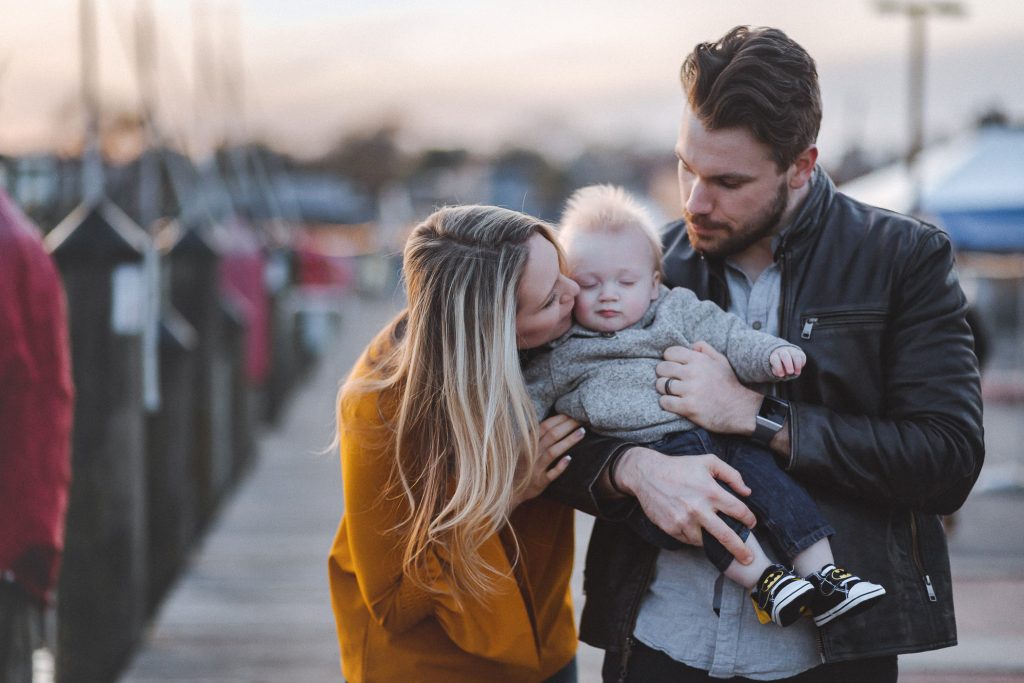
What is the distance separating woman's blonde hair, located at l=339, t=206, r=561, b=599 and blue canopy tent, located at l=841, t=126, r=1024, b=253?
6.41m

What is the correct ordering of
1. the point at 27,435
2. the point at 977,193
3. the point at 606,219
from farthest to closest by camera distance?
the point at 977,193 < the point at 27,435 < the point at 606,219

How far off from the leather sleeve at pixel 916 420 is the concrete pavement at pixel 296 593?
4.47ft

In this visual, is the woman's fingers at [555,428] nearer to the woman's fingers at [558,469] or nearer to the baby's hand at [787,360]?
the woman's fingers at [558,469]

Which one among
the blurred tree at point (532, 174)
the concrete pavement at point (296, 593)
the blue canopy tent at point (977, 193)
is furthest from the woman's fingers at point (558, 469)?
the blurred tree at point (532, 174)

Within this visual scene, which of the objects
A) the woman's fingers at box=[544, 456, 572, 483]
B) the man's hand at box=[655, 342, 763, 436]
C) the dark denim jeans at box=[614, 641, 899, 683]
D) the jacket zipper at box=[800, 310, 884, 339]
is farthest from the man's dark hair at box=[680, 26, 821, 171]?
the dark denim jeans at box=[614, 641, 899, 683]

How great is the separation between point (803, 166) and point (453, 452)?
32.6 inches

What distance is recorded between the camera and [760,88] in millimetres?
2006

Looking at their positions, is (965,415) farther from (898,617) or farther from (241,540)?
(241,540)

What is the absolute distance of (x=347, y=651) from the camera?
2.23m

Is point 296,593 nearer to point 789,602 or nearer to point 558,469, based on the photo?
point 558,469

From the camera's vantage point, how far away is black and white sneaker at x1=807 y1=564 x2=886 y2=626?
6.37 ft

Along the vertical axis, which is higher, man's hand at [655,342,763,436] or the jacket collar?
the jacket collar

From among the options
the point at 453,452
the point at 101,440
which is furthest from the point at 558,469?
the point at 101,440

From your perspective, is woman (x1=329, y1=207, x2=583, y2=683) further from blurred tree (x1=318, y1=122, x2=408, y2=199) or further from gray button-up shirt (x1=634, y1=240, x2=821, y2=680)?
blurred tree (x1=318, y1=122, x2=408, y2=199)
